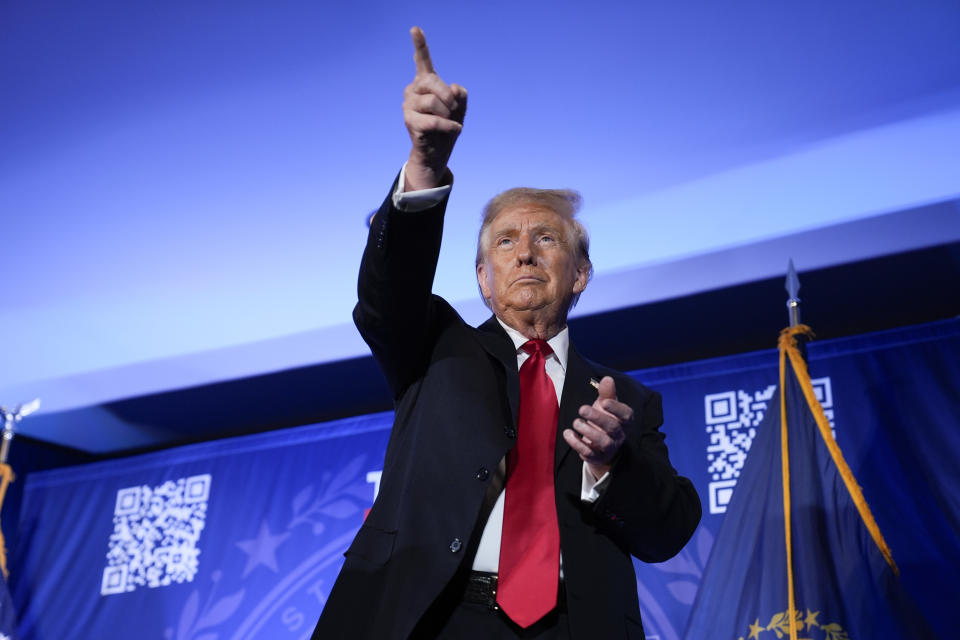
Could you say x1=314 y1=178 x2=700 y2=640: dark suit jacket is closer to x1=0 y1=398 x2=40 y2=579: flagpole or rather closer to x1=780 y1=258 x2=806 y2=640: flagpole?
x1=780 y1=258 x2=806 y2=640: flagpole

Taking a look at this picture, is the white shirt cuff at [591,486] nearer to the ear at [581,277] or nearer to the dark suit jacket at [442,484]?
the dark suit jacket at [442,484]

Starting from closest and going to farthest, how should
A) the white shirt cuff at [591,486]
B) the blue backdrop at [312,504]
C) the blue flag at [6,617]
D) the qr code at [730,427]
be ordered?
the white shirt cuff at [591,486]
the blue backdrop at [312,504]
the qr code at [730,427]
the blue flag at [6,617]

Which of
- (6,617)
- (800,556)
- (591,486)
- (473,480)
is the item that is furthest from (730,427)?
(6,617)

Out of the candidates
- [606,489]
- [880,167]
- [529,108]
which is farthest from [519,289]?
[880,167]

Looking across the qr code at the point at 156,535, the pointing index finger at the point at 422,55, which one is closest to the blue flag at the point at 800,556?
the pointing index finger at the point at 422,55

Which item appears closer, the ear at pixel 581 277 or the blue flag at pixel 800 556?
the ear at pixel 581 277

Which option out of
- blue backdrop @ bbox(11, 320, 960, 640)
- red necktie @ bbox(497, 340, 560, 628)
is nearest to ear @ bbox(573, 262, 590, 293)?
red necktie @ bbox(497, 340, 560, 628)

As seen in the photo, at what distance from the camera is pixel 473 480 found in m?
1.37

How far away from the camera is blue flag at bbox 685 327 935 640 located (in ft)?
7.79

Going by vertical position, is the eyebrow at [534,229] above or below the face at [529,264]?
above

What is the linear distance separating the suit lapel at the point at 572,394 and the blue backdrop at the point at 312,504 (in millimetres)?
→ 1736

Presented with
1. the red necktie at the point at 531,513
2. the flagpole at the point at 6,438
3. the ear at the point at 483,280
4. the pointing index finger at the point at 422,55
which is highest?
the flagpole at the point at 6,438

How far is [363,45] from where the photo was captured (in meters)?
3.12

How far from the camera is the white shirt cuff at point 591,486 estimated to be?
1.39 m
